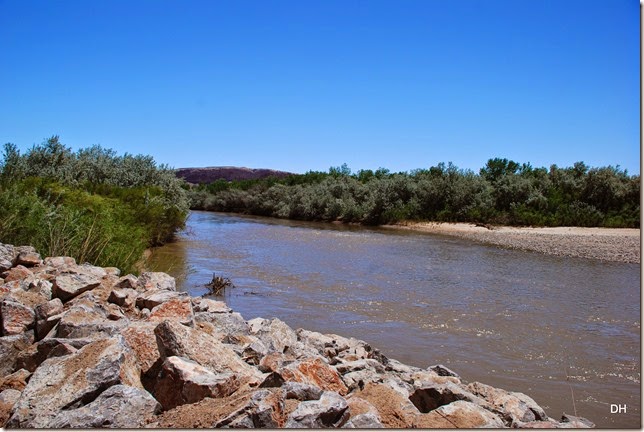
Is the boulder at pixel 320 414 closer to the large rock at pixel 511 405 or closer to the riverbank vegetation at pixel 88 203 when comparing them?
the large rock at pixel 511 405

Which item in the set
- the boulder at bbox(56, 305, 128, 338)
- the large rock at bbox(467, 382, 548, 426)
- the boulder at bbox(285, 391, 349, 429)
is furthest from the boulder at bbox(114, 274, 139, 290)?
the large rock at bbox(467, 382, 548, 426)

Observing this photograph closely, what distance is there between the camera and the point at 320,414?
3361mm

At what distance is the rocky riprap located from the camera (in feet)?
11.3

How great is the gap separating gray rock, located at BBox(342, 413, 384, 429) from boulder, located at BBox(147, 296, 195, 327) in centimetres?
244

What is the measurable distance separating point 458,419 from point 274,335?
3.16 metres

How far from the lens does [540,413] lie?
503cm

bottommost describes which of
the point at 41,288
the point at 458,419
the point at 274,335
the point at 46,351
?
the point at 274,335

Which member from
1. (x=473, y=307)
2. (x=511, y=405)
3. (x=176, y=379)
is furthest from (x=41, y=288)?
(x=473, y=307)

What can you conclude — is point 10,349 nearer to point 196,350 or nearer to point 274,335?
point 196,350

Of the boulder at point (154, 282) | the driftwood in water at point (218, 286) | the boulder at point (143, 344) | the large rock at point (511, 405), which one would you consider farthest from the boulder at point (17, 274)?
the driftwood in water at point (218, 286)

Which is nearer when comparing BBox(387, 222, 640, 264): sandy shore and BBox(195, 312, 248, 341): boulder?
BBox(195, 312, 248, 341): boulder

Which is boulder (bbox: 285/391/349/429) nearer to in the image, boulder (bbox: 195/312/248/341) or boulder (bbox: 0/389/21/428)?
boulder (bbox: 0/389/21/428)

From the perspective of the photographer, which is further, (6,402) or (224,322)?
(224,322)

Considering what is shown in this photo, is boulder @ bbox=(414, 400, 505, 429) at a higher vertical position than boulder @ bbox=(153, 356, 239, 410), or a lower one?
lower
